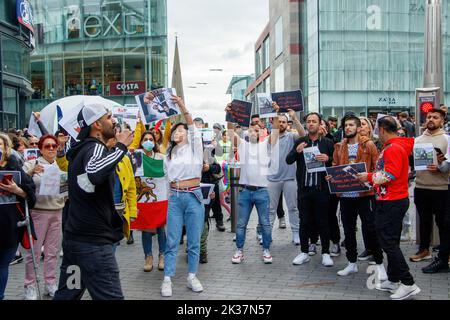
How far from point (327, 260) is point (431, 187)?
1.78 m

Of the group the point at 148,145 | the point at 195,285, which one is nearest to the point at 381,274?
the point at 195,285

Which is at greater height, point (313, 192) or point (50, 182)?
point (50, 182)

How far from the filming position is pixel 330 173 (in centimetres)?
711

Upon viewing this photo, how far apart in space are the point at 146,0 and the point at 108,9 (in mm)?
2873

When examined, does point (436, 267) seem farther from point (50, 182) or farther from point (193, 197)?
point (50, 182)

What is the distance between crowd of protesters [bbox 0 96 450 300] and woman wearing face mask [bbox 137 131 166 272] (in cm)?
2

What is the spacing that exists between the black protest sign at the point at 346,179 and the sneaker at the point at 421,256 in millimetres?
1598

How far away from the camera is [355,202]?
23.1 ft

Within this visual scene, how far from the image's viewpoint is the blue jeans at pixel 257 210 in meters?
7.84

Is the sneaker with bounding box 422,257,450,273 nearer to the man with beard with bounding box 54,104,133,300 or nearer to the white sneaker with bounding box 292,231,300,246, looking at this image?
the white sneaker with bounding box 292,231,300,246

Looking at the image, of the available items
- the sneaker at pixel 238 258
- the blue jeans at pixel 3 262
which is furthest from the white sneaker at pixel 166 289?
the blue jeans at pixel 3 262

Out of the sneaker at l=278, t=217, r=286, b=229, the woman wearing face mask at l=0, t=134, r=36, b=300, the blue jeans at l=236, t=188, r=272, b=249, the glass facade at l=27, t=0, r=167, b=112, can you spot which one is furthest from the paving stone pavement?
the glass facade at l=27, t=0, r=167, b=112

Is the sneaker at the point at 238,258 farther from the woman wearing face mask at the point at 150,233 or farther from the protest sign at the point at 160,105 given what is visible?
the protest sign at the point at 160,105
